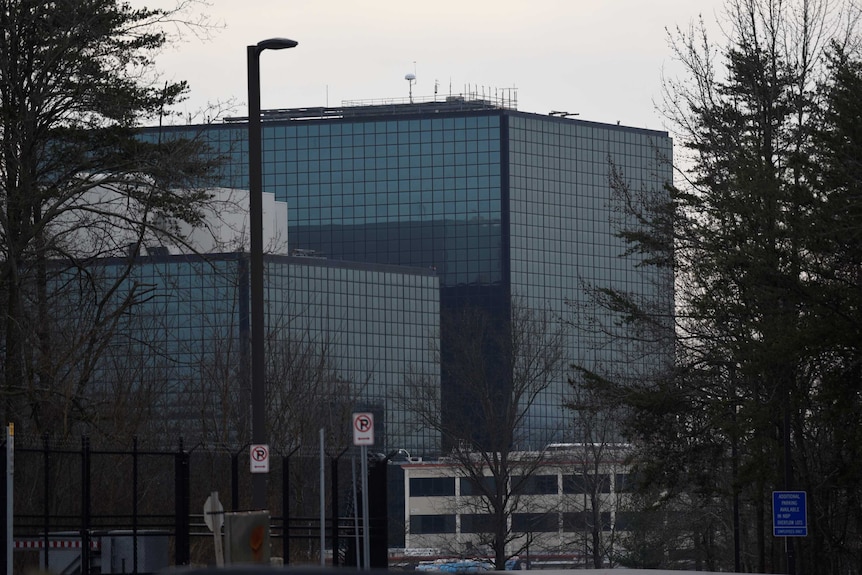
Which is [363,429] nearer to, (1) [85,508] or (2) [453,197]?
(1) [85,508]

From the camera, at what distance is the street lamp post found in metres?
21.5

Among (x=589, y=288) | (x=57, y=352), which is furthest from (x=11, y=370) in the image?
(x=589, y=288)

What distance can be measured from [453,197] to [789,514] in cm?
16379

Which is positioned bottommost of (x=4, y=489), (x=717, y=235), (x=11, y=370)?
(x=4, y=489)

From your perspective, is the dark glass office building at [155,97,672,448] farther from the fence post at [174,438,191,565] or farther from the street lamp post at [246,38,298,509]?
the fence post at [174,438,191,565]

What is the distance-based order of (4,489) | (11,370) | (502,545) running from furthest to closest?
(502,545) < (11,370) < (4,489)

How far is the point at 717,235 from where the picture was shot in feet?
117

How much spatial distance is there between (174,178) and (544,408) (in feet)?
534

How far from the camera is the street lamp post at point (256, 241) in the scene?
2148 cm

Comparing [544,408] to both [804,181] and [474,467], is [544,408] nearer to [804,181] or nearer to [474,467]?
[474,467]

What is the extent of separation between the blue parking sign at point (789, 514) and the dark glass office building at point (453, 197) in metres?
159

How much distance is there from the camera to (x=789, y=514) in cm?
3089

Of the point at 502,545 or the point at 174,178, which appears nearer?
the point at 174,178

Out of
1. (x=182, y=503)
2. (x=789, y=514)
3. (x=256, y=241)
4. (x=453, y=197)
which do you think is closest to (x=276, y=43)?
(x=256, y=241)
